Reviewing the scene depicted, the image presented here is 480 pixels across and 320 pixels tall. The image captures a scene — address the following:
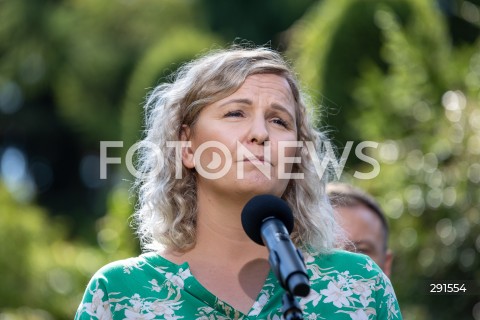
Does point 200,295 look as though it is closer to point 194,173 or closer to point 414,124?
point 194,173

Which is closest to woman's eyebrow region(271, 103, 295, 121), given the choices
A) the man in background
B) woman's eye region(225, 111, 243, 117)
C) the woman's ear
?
woman's eye region(225, 111, 243, 117)

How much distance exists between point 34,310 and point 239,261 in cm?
678

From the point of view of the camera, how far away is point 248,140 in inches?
151

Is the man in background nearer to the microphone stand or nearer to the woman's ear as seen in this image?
the woman's ear

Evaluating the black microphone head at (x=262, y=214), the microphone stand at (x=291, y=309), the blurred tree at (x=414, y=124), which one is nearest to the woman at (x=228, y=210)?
the black microphone head at (x=262, y=214)

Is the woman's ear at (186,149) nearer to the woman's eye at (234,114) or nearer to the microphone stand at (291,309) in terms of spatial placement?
the woman's eye at (234,114)

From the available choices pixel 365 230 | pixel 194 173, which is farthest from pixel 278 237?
pixel 365 230

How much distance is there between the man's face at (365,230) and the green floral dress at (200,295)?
1.68 m

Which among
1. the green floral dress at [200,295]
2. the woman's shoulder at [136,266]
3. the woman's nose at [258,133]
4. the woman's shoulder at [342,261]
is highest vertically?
the woman's nose at [258,133]

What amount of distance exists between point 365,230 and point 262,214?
7.94ft

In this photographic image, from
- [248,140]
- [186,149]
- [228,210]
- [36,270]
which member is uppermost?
[248,140]

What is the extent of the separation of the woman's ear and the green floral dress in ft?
1.31

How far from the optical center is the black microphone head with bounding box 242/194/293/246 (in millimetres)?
3357

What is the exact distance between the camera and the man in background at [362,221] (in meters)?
5.65
